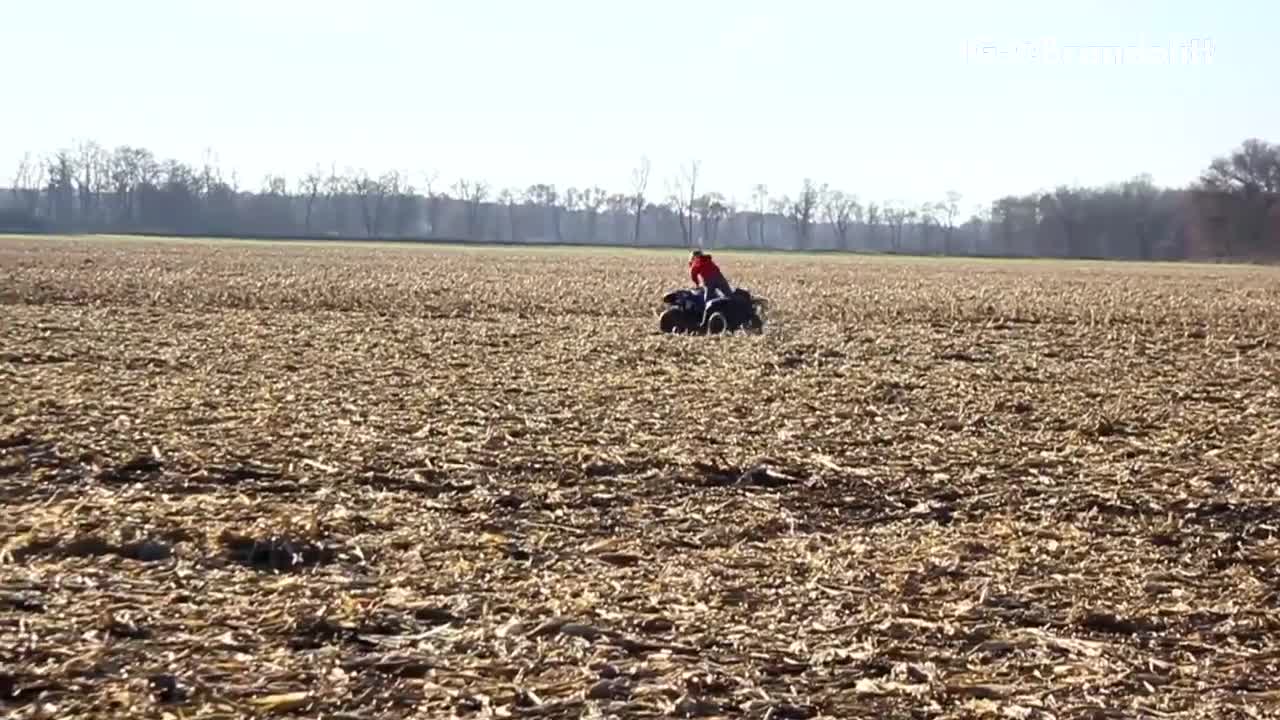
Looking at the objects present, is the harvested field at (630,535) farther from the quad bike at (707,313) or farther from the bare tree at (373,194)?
the bare tree at (373,194)

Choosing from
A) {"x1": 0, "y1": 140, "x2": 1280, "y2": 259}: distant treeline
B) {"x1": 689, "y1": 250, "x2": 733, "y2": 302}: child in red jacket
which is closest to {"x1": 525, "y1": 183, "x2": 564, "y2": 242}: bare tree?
{"x1": 0, "y1": 140, "x2": 1280, "y2": 259}: distant treeline

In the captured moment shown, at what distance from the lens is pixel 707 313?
22.4 m

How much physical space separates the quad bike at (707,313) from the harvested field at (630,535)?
3.57 meters

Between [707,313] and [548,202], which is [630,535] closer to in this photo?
[707,313]

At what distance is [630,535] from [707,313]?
1399 cm

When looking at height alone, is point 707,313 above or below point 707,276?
below

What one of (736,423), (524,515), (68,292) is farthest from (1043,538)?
(68,292)

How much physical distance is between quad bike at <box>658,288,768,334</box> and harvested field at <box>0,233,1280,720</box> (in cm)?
357

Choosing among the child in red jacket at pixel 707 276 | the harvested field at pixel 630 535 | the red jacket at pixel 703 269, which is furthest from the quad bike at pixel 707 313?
the harvested field at pixel 630 535

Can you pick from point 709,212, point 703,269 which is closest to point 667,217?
point 709,212

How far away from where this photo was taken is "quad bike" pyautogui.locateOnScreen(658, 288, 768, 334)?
22.3m

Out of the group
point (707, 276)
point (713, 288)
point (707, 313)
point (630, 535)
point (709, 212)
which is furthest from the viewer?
point (709, 212)

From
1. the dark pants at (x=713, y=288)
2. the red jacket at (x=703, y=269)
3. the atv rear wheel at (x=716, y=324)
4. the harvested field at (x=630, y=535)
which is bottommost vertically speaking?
the harvested field at (x=630, y=535)

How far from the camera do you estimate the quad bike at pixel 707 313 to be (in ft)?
73.3
